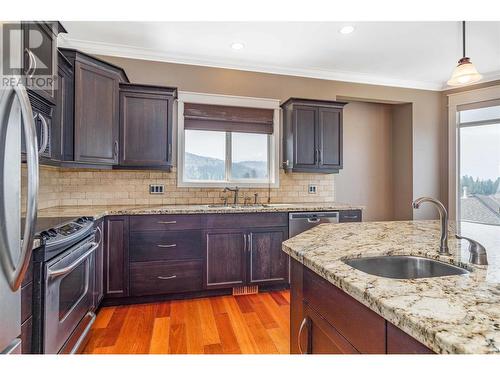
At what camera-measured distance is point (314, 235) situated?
1.55 meters

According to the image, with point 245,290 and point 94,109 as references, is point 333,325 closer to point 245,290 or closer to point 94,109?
point 245,290

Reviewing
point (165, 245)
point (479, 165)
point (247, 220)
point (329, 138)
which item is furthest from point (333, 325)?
point (479, 165)

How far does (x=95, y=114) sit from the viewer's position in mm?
2695

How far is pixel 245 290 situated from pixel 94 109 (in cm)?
239

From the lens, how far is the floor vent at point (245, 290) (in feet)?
9.56

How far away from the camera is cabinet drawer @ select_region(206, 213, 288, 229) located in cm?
281

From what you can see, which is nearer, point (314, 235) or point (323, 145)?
point (314, 235)

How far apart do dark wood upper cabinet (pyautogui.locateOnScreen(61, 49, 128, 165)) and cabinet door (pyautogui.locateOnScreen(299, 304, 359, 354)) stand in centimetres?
247

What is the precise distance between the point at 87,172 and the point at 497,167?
5.41 metres

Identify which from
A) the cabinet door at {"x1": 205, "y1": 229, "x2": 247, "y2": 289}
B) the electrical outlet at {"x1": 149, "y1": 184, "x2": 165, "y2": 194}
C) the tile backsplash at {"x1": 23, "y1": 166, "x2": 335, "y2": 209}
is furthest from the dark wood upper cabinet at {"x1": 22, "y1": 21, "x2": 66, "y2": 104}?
the cabinet door at {"x1": 205, "y1": 229, "x2": 247, "y2": 289}

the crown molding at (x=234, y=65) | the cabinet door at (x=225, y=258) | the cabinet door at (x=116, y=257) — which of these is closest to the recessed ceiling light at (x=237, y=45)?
the crown molding at (x=234, y=65)
